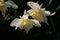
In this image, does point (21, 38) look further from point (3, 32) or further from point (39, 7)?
point (39, 7)

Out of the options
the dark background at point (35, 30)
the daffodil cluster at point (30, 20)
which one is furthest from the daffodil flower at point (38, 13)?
the dark background at point (35, 30)

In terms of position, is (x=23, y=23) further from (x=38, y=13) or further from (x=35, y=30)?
(x=35, y=30)

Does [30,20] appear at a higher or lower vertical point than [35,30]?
→ higher

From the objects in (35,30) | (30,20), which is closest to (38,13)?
(30,20)

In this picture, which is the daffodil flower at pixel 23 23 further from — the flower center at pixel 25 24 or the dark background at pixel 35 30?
the dark background at pixel 35 30

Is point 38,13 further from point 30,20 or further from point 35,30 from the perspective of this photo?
point 35,30

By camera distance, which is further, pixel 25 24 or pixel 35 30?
pixel 35 30

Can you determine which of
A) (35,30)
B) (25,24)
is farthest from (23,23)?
(35,30)

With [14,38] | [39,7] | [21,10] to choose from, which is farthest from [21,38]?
[39,7]

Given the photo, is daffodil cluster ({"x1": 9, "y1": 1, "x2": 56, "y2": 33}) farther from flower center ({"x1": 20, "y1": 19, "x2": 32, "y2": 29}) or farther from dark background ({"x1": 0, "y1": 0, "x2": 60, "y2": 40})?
dark background ({"x1": 0, "y1": 0, "x2": 60, "y2": 40})
